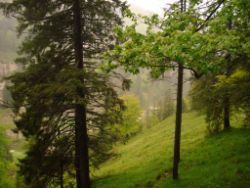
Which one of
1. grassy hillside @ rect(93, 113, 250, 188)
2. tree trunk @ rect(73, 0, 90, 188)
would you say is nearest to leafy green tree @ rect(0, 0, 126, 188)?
tree trunk @ rect(73, 0, 90, 188)

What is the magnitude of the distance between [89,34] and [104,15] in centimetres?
114

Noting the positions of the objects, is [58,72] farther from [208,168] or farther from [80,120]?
[208,168]

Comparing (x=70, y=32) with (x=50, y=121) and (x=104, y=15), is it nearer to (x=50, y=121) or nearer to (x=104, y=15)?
(x=104, y=15)

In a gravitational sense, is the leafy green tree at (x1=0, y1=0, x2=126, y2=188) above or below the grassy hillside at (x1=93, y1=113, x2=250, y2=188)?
above

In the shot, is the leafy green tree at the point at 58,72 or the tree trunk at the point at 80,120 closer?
the leafy green tree at the point at 58,72

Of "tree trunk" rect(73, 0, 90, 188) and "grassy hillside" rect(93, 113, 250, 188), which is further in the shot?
"grassy hillside" rect(93, 113, 250, 188)

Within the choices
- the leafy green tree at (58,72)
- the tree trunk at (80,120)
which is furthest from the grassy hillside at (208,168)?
the leafy green tree at (58,72)

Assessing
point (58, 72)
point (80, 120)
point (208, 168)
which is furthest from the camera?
point (208, 168)

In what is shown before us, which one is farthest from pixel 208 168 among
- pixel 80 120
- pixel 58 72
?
pixel 58 72

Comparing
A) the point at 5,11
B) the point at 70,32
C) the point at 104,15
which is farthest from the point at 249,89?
the point at 5,11

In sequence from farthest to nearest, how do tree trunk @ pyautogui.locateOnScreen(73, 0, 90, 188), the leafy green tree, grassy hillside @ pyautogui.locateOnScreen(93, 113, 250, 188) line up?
grassy hillside @ pyautogui.locateOnScreen(93, 113, 250, 188) → tree trunk @ pyautogui.locateOnScreen(73, 0, 90, 188) → the leafy green tree

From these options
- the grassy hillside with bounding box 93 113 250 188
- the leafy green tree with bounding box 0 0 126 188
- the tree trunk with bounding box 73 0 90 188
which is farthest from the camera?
the grassy hillside with bounding box 93 113 250 188

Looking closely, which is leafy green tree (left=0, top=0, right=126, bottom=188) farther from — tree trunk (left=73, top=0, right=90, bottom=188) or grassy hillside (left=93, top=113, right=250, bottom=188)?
grassy hillside (left=93, top=113, right=250, bottom=188)

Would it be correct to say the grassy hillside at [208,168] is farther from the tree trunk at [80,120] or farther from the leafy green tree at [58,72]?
the leafy green tree at [58,72]
